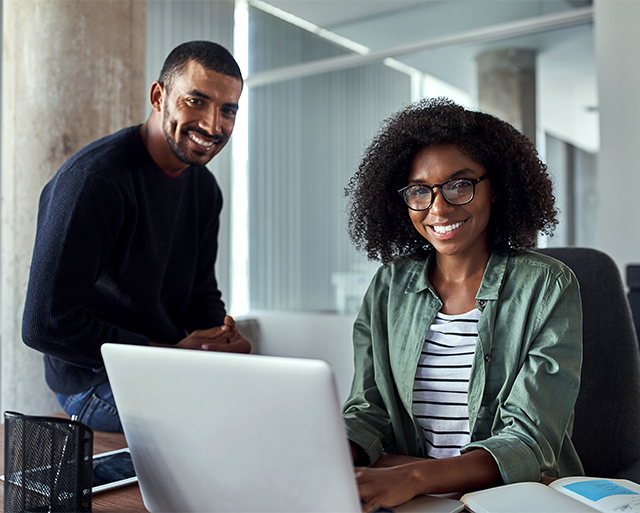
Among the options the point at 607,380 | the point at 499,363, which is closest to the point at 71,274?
the point at 499,363

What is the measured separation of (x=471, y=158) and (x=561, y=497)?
28.4 inches

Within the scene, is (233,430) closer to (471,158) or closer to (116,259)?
(471,158)

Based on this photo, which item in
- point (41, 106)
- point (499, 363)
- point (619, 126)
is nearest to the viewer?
point (499, 363)

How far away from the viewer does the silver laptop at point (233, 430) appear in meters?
0.66

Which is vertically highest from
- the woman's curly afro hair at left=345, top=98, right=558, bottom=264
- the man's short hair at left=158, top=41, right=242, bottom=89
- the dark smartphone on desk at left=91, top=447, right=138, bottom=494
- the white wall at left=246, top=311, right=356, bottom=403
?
the man's short hair at left=158, top=41, right=242, bottom=89

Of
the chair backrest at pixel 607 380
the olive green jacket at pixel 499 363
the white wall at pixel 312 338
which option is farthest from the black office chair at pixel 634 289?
the white wall at pixel 312 338

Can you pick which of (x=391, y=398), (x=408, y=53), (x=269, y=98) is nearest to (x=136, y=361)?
(x=391, y=398)

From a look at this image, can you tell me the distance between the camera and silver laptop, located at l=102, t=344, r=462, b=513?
664 mm

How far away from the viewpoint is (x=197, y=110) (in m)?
1.58

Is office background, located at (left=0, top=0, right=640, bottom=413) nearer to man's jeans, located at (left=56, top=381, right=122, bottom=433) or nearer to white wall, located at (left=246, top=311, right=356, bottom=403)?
white wall, located at (left=246, top=311, right=356, bottom=403)

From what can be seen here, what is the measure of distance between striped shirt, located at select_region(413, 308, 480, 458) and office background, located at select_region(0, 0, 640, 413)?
1546mm

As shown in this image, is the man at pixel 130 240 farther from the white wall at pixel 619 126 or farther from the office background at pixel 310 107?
the white wall at pixel 619 126

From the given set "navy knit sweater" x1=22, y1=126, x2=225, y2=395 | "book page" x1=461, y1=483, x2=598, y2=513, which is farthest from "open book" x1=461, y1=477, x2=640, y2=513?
"navy knit sweater" x1=22, y1=126, x2=225, y2=395

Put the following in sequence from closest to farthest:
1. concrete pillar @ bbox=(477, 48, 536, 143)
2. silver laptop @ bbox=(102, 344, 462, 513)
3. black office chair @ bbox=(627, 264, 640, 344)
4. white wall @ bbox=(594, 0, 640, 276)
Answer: silver laptop @ bbox=(102, 344, 462, 513), black office chair @ bbox=(627, 264, 640, 344), white wall @ bbox=(594, 0, 640, 276), concrete pillar @ bbox=(477, 48, 536, 143)
